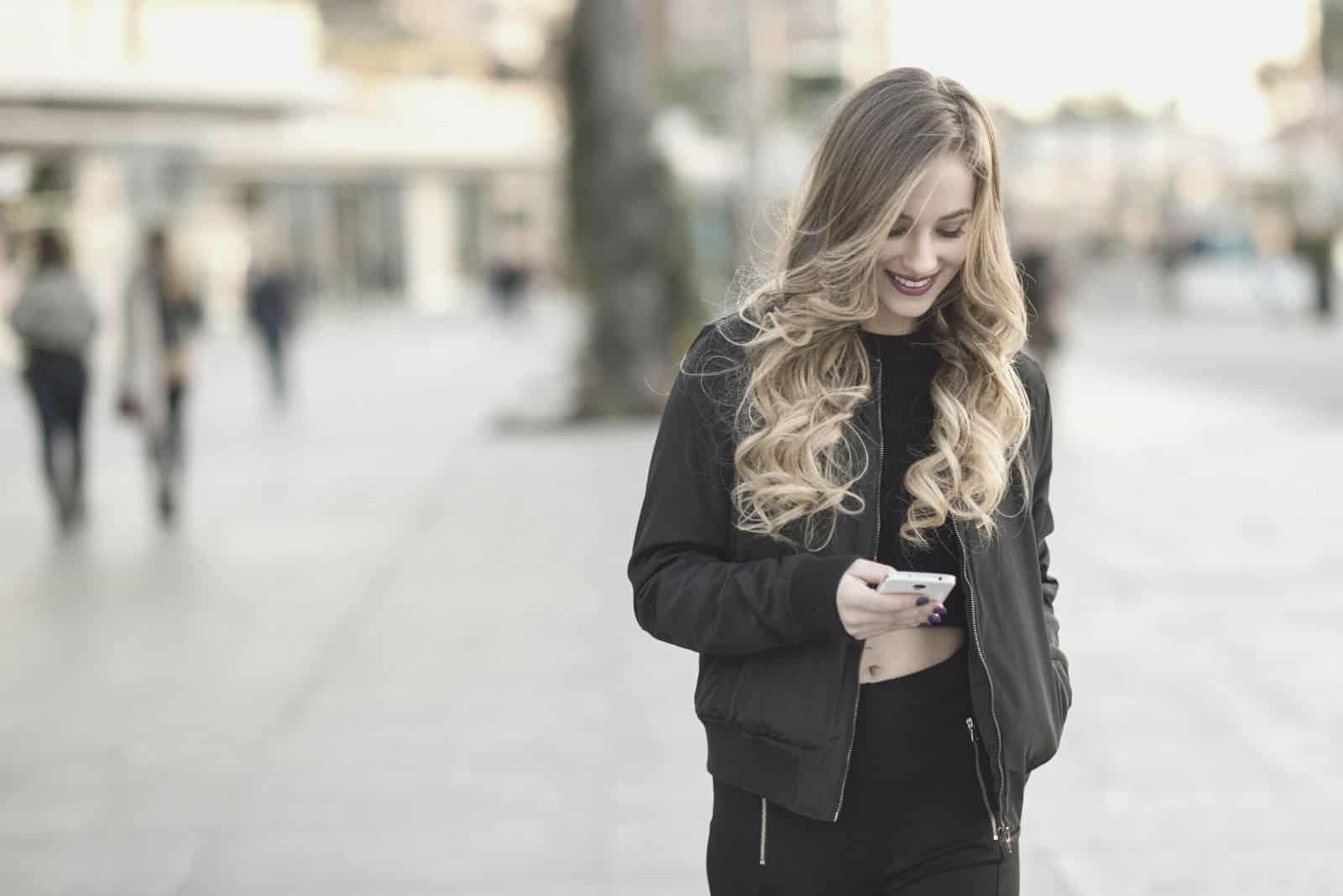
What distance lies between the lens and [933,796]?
7.29ft

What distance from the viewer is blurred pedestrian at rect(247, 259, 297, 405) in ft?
62.0

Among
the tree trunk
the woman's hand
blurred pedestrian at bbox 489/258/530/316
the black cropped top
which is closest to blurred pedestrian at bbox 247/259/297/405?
the tree trunk

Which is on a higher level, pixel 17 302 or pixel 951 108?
pixel 951 108

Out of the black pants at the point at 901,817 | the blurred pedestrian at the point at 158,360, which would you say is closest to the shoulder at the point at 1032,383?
the black pants at the point at 901,817

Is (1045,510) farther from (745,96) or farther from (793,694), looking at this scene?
(745,96)

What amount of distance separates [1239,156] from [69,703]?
131 feet

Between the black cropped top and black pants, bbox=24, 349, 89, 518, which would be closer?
the black cropped top

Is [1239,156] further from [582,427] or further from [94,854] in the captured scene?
[94,854]

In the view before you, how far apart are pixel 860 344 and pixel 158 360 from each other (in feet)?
28.8

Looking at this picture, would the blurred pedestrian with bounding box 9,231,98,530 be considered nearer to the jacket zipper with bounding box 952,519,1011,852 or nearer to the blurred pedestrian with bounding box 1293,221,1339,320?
the jacket zipper with bounding box 952,519,1011,852

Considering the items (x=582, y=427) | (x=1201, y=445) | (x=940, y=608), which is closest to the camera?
(x=940, y=608)

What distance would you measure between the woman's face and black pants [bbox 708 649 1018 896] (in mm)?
465

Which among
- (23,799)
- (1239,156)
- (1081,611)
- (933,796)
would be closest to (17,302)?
(23,799)

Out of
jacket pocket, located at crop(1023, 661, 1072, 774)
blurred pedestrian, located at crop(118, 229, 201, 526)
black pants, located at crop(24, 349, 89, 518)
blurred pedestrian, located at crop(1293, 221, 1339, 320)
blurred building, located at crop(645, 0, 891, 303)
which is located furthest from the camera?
blurred pedestrian, located at crop(1293, 221, 1339, 320)
